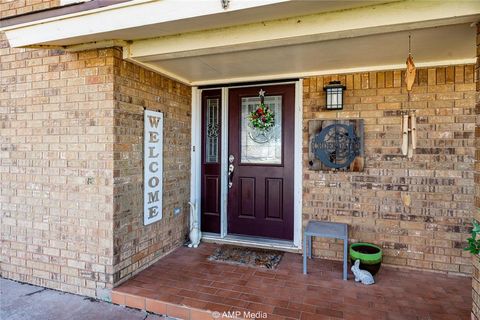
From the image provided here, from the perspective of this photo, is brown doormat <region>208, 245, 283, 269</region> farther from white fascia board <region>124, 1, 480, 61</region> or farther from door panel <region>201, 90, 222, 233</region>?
white fascia board <region>124, 1, 480, 61</region>

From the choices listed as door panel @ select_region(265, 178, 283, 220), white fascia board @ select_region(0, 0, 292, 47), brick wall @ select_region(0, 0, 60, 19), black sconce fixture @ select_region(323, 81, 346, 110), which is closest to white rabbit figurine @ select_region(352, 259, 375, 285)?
door panel @ select_region(265, 178, 283, 220)

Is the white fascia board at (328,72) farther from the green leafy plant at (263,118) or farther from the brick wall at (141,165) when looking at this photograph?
the brick wall at (141,165)

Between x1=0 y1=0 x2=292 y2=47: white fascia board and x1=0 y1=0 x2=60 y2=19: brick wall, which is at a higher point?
x1=0 y1=0 x2=60 y2=19: brick wall

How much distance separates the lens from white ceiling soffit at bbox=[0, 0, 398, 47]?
1930 millimetres

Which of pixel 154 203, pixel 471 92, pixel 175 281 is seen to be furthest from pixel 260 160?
pixel 471 92

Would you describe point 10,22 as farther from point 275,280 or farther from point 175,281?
point 275,280

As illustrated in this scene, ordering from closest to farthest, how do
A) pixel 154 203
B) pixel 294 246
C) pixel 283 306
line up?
pixel 283 306, pixel 154 203, pixel 294 246

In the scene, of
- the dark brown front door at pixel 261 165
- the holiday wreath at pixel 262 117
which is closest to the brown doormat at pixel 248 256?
the dark brown front door at pixel 261 165

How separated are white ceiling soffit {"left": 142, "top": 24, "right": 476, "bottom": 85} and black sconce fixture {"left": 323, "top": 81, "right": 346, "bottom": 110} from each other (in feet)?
0.59

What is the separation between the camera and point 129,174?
9.21 ft

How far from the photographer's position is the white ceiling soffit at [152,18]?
76.0 inches

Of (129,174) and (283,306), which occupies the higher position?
(129,174)

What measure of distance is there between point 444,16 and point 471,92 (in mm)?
1432

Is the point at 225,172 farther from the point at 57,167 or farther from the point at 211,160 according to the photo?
Answer: the point at 57,167
